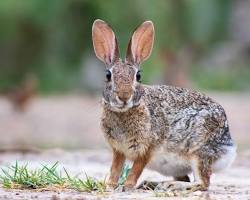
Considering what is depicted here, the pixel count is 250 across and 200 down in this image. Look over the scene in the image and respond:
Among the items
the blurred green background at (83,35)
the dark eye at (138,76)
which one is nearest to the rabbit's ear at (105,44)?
the dark eye at (138,76)

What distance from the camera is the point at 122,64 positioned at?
23.9ft

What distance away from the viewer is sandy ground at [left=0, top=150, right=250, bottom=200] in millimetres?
6816

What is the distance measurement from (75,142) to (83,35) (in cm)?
620

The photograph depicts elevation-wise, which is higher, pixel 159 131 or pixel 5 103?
pixel 5 103

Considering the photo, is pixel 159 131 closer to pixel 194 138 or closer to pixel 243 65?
pixel 194 138

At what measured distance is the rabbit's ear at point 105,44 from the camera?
Result: 7398 millimetres

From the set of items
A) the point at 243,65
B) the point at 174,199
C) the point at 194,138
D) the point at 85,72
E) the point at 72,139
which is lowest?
the point at 174,199

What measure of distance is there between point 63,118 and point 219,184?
10266 mm

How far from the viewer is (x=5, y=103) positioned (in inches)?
777

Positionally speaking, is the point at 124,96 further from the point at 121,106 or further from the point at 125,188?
the point at 125,188

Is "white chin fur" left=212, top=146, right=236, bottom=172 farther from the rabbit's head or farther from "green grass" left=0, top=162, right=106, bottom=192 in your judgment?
"green grass" left=0, top=162, right=106, bottom=192

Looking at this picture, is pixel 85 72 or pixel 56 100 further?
pixel 85 72

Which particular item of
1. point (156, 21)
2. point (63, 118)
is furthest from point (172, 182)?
point (156, 21)

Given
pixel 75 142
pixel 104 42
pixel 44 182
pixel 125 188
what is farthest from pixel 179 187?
pixel 75 142
